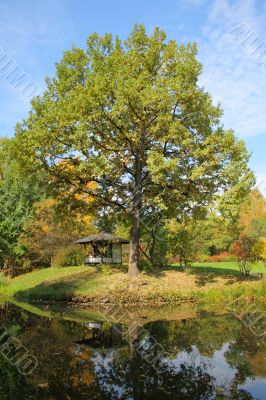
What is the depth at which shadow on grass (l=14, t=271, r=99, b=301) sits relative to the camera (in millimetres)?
21158

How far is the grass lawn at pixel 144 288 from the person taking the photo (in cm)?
1973

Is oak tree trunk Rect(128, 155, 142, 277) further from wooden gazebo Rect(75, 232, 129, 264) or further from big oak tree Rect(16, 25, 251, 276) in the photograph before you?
wooden gazebo Rect(75, 232, 129, 264)

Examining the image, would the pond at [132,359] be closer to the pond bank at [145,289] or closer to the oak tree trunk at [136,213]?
the pond bank at [145,289]

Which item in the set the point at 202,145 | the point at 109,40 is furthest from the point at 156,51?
the point at 202,145

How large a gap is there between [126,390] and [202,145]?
16.6m

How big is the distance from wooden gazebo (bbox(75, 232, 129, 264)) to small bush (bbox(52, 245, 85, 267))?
0.81m

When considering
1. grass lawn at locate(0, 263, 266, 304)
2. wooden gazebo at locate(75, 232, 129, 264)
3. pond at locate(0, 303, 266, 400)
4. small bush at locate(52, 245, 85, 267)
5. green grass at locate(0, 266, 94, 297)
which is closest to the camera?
pond at locate(0, 303, 266, 400)

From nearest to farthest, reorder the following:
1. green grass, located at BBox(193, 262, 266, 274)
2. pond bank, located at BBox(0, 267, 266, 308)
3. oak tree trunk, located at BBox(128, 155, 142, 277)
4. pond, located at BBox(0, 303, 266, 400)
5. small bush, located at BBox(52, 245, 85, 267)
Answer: pond, located at BBox(0, 303, 266, 400)
pond bank, located at BBox(0, 267, 266, 308)
oak tree trunk, located at BBox(128, 155, 142, 277)
green grass, located at BBox(193, 262, 266, 274)
small bush, located at BBox(52, 245, 85, 267)

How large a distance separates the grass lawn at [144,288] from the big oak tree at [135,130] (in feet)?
6.26

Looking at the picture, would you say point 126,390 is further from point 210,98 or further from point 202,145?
point 210,98

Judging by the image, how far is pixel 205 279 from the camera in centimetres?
2392

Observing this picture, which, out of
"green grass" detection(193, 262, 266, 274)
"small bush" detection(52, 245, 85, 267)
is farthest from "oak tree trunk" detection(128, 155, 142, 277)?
"small bush" detection(52, 245, 85, 267)

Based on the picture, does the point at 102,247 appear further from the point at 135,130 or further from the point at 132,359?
the point at 132,359

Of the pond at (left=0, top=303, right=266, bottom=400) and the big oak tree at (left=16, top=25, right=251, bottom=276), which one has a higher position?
the big oak tree at (left=16, top=25, right=251, bottom=276)
